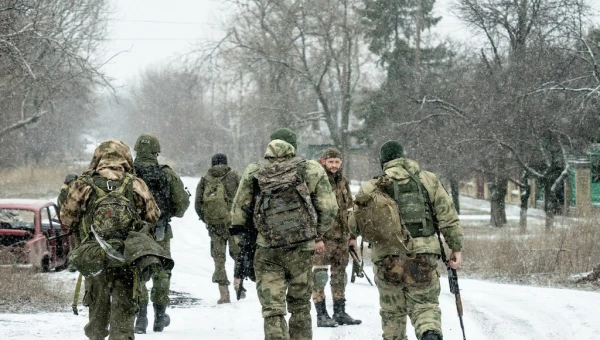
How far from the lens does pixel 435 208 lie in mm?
6629

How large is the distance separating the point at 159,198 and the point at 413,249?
3.01m

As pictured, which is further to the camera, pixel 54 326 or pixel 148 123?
pixel 148 123

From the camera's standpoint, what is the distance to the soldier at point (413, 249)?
21.4ft

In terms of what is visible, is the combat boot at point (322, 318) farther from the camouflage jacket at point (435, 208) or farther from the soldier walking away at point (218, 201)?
the camouflage jacket at point (435, 208)

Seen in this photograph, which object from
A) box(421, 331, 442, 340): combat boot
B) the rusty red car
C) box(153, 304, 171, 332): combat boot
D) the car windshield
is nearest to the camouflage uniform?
box(153, 304, 171, 332): combat boot

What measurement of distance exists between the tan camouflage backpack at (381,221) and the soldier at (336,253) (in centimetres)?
229

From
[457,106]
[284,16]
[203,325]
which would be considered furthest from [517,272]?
[284,16]

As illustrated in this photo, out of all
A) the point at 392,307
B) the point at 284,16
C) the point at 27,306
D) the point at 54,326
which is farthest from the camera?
the point at 284,16

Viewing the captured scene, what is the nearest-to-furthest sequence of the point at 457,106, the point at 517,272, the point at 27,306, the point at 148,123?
the point at 27,306, the point at 517,272, the point at 457,106, the point at 148,123

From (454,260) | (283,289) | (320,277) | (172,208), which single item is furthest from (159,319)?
(454,260)

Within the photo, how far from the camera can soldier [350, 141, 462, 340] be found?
6.52 meters

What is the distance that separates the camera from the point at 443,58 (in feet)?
138

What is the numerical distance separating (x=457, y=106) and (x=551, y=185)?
4738 mm

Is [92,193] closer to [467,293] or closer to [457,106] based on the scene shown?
[467,293]
